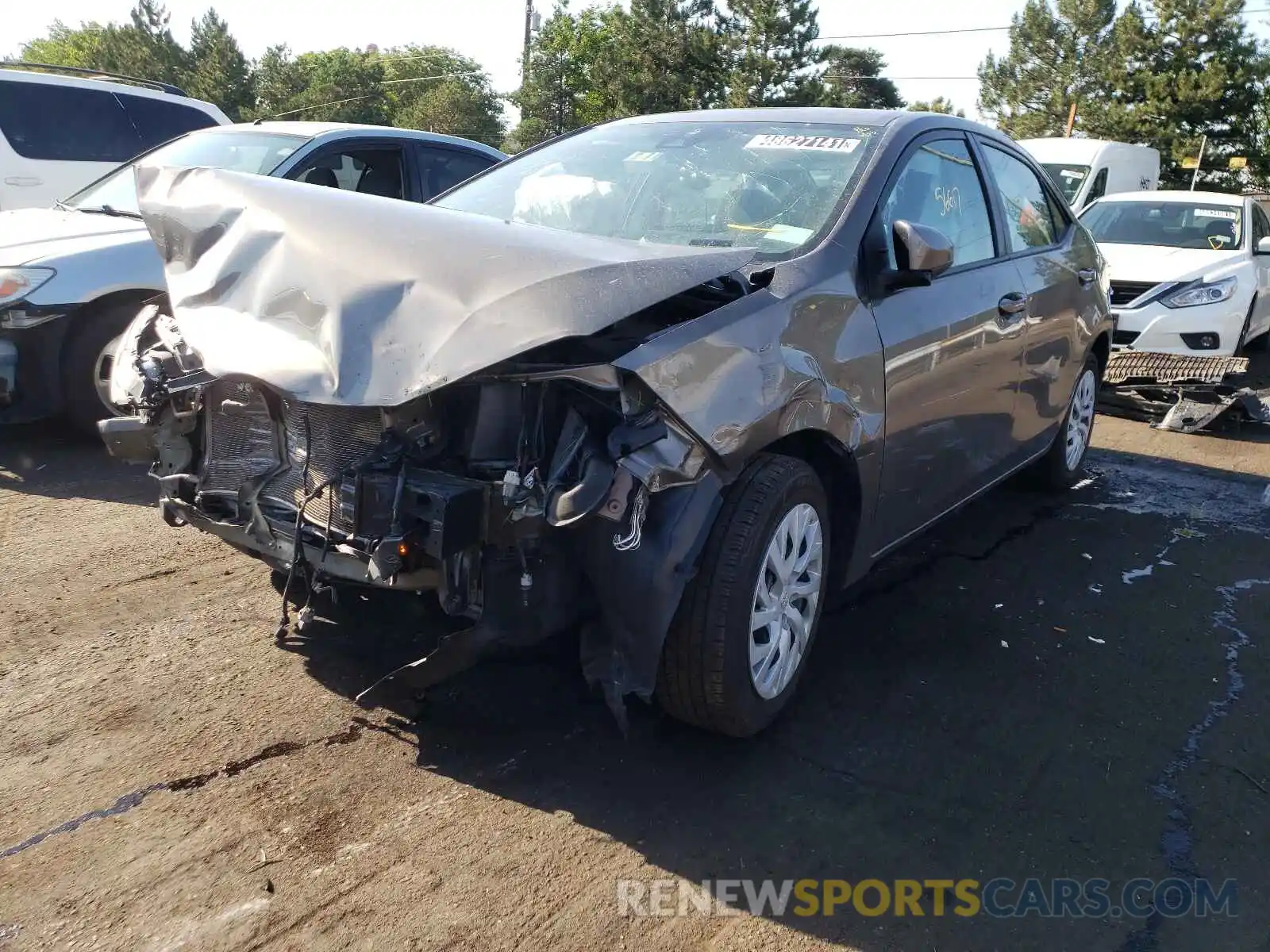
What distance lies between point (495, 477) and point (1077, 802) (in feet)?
6.15

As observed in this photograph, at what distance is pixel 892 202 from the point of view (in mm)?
3625

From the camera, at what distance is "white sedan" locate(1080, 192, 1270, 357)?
8617 mm

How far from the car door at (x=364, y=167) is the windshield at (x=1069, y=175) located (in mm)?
12048

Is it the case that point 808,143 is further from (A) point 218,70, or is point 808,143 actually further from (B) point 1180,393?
(A) point 218,70

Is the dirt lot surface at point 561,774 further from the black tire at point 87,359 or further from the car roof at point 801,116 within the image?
the car roof at point 801,116

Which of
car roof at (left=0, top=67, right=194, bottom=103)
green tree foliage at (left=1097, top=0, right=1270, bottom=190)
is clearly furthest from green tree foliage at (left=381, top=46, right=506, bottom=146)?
car roof at (left=0, top=67, right=194, bottom=103)

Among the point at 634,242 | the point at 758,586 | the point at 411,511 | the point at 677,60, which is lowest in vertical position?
the point at 758,586

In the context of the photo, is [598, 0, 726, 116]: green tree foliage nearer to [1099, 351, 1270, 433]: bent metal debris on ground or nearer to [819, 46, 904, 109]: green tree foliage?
[819, 46, 904, 109]: green tree foliage

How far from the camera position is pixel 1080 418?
5840mm

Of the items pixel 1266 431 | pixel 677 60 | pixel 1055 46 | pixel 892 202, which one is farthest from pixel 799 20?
pixel 892 202

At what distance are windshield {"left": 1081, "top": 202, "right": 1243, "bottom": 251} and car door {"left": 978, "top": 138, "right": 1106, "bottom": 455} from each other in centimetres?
514

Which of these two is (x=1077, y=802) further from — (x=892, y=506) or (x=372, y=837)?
(x=372, y=837)

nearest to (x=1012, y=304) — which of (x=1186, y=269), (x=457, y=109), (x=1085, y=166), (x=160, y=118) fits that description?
(x=1186, y=269)
